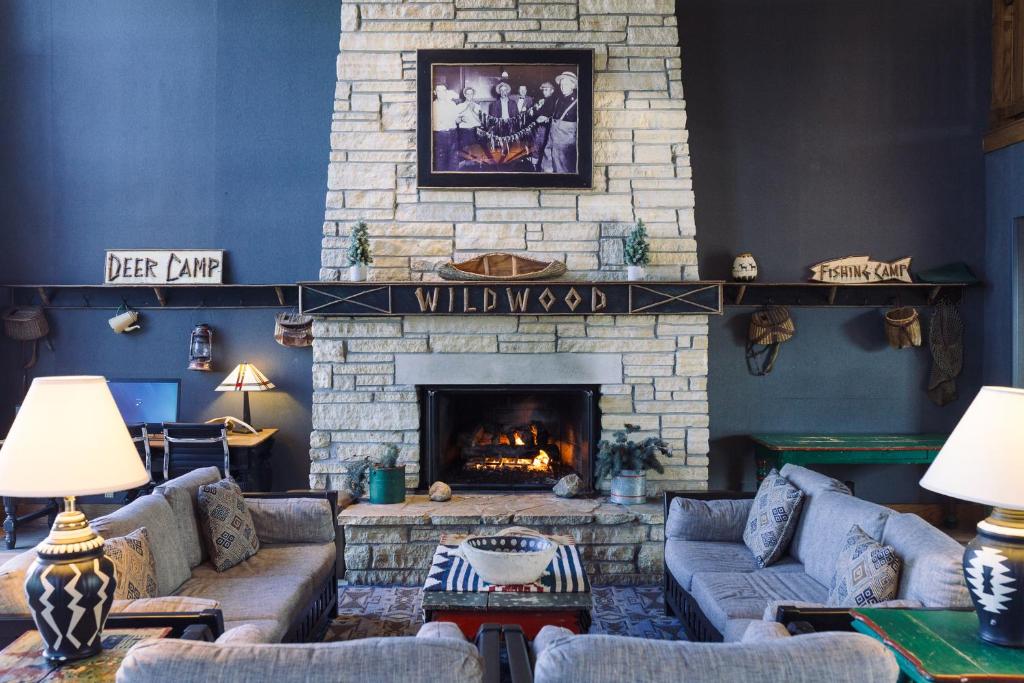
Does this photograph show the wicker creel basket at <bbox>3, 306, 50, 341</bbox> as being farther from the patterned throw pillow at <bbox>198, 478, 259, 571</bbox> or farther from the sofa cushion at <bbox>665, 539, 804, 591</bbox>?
the sofa cushion at <bbox>665, 539, 804, 591</bbox>

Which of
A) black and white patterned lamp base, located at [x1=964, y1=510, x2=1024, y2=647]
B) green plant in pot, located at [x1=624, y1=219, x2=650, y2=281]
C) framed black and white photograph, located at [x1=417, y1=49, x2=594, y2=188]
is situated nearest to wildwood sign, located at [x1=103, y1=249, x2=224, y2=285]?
framed black and white photograph, located at [x1=417, y1=49, x2=594, y2=188]

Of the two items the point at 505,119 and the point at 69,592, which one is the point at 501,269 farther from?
the point at 69,592

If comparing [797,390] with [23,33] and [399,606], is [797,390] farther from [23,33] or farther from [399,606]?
[23,33]

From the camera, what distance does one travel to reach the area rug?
370cm

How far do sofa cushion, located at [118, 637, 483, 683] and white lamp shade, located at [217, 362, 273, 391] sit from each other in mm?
3944

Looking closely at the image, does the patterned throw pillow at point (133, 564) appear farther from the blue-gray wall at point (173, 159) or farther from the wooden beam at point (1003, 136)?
the wooden beam at point (1003, 136)

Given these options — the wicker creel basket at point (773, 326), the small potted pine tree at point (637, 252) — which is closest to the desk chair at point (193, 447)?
the small potted pine tree at point (637, 252)

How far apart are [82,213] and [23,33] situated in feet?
4.43

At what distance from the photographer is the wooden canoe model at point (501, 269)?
4887 millimetres

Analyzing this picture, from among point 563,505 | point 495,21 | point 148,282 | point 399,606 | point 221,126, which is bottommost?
point 399,606

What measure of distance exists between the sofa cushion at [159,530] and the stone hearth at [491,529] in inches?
53.8

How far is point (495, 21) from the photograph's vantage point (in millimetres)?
5020

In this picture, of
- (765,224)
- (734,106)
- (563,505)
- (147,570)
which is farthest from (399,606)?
(734,106)

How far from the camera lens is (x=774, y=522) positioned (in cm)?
350
